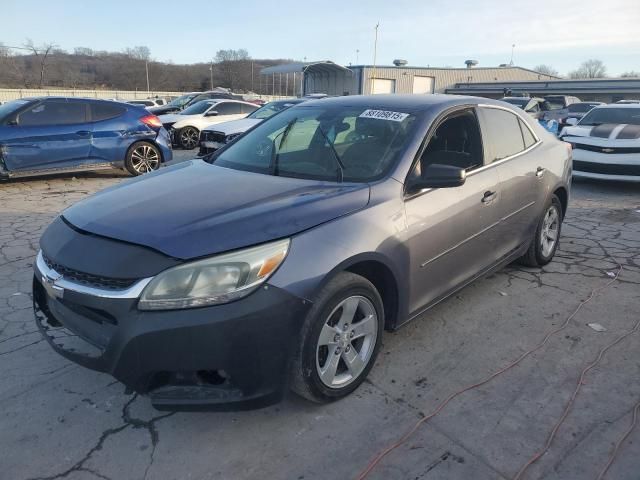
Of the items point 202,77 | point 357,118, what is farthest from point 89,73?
point 357,118

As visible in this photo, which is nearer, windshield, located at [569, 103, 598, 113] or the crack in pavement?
the crack in pavement

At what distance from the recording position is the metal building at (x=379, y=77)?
4503 cm

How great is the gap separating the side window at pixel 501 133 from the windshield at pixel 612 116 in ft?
21.4

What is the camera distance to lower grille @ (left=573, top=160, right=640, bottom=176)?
8266 mm

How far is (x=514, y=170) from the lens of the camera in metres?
3.88

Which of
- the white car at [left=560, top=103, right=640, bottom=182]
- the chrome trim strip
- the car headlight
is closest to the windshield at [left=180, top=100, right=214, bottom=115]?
the white car at [left=560, top=103, right=640, bottom=182]

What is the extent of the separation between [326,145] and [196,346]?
173cm

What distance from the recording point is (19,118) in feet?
26.1

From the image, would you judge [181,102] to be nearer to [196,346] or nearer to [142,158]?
[142,158]

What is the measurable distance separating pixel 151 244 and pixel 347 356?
117 cm

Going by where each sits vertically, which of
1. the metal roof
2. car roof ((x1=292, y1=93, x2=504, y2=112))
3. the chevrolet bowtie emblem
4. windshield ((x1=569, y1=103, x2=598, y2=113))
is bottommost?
the chevrolet bowtie emblem

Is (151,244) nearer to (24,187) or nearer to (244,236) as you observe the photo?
(244,236)

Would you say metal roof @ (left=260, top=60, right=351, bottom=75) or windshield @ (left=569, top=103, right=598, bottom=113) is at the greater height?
metal roof @ (left=260, top=60, right=351, bottom=75)

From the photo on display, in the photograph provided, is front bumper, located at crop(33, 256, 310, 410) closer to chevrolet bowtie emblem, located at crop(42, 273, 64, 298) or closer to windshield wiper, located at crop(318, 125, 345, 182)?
chevrolet bowtie emblem, located at crop(42, 273, 64, 298)
